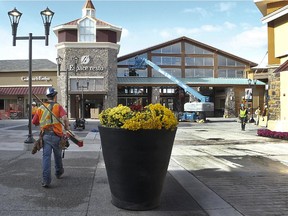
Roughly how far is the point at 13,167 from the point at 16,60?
4886cm

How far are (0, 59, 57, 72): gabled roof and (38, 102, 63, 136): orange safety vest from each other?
140 feet

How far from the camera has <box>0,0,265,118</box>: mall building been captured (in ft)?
147

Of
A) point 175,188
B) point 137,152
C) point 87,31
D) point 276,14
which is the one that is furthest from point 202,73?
point 137,152

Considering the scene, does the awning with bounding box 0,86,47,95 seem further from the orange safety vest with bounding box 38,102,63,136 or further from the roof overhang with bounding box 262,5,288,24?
the orange safety vest with bounding box 38,102,63,136

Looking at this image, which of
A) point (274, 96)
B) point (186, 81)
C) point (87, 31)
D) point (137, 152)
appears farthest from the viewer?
point (186, 81)

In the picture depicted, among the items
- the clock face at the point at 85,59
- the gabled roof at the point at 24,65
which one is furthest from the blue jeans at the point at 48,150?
the gabled roof at the point at 24,65

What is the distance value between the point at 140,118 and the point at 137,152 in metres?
0.45

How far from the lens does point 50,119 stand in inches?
252

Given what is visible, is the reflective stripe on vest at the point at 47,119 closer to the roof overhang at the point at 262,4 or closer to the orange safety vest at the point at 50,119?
the orange safety vest at the point at 50,119

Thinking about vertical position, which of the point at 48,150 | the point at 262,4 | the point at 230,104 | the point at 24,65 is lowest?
the point at 48,150

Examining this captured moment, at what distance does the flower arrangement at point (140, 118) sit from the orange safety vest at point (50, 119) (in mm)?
1530

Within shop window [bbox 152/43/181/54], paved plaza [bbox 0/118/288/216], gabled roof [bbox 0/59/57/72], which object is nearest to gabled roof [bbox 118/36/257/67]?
shop window [bbox 152/43/181/54]

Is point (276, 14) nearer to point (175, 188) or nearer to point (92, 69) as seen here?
point (175, 188)

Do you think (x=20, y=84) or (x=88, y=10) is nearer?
(x=88, y=10)
